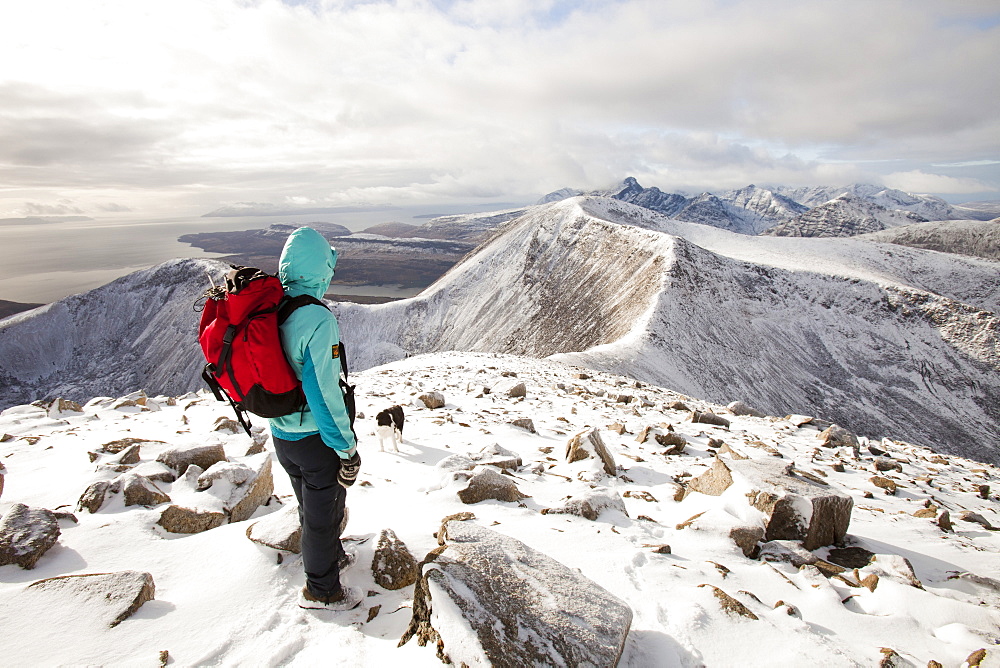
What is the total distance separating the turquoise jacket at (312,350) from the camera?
11.3 ft

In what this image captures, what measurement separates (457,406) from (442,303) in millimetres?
58600

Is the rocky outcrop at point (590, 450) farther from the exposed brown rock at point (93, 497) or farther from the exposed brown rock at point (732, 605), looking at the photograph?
the exposed brown rock at point (93, 497)

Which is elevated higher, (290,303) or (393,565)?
(290,303)

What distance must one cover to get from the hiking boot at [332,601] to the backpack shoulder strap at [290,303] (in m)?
2.39

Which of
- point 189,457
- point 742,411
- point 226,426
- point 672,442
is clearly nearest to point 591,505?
point 672,442

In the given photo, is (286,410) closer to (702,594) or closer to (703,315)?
(702,594)

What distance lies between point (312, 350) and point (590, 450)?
5.66 metres

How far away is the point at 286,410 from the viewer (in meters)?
3.46

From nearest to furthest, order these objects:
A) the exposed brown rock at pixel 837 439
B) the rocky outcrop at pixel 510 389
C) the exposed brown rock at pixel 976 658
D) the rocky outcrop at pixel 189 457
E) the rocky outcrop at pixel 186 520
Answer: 1. the exposed brown rock at pixel 976 658
2. the rocky outcrop at pixel 186 520
3. the rocky outcrop at pixel 189 457
4. the exposed brown rock at pixel 837 439
5. the rocky outcrop at pixel 510 389

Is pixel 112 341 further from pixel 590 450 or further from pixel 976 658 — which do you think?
pixel 976 658

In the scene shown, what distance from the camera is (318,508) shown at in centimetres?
378

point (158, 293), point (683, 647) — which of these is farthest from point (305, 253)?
point (158, 293)

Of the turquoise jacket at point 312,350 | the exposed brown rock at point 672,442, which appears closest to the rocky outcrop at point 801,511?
the exposed brown rock at point 672,442

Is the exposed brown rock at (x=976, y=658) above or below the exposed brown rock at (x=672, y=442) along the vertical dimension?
above
